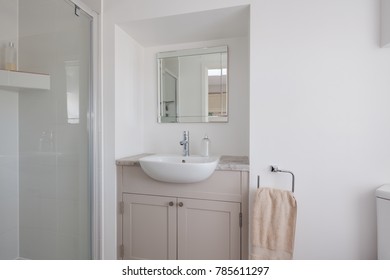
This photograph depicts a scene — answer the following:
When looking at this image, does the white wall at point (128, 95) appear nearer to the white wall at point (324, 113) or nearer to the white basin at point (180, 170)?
the white basin at point (180, 170)

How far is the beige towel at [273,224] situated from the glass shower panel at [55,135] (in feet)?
4.13

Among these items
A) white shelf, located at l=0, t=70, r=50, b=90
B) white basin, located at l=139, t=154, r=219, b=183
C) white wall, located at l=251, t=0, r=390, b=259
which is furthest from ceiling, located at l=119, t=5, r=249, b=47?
white basin, located at l=139, t=154, r=219, b=183

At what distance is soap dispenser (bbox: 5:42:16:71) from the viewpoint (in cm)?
150

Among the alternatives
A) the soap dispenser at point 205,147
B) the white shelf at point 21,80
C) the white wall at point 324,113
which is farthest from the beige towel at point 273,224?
the white shelf at point 21,80

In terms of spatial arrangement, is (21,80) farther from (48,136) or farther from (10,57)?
(48,136)

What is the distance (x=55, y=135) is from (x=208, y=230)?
1303mm

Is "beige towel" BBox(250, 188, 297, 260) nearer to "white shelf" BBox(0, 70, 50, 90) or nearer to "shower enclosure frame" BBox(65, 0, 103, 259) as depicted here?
"shower enclosure frame" BBox(65, 0, 103, 259)

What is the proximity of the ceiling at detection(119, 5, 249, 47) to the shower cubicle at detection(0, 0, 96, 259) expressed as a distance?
1.31ft

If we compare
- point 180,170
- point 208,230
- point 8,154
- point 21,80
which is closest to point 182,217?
point 208,230

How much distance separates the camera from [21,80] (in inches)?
57.1

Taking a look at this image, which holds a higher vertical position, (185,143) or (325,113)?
(325,113)

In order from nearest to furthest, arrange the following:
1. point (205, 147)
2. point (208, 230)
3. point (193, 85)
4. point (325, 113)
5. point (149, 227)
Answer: point (325, 113)
point (208, 230)
point (149, 227)
point (205, 147)
point (193, 85)

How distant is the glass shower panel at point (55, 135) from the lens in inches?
60.9

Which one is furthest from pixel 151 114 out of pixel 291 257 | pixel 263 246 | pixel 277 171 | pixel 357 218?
pixel 357 218
